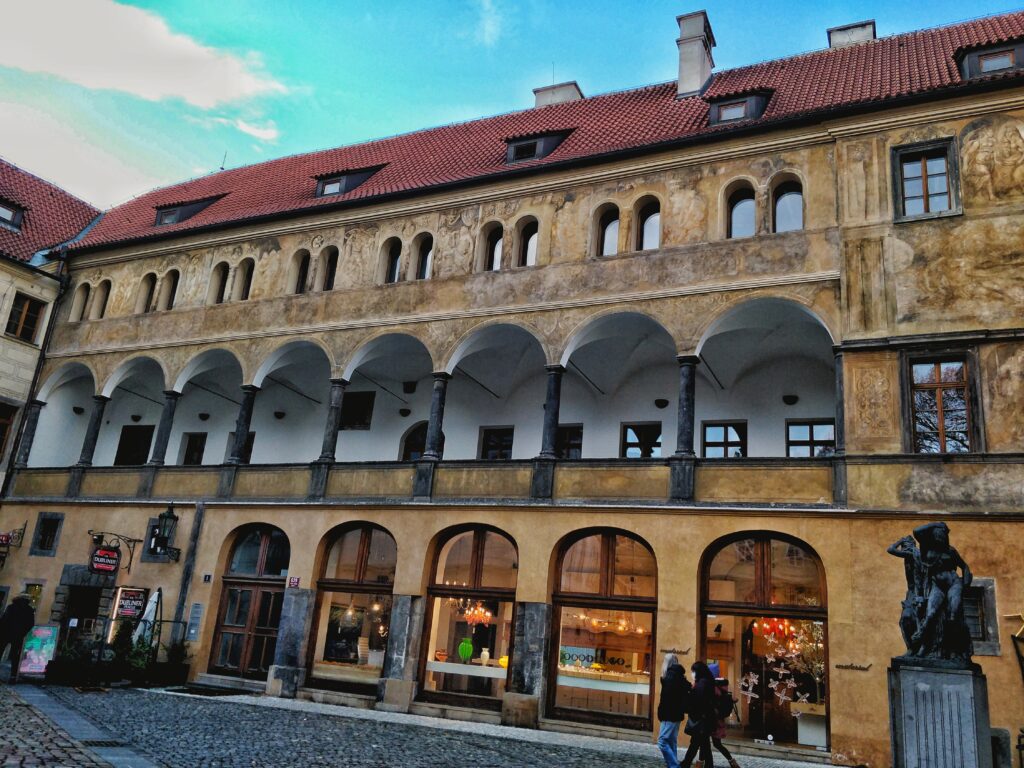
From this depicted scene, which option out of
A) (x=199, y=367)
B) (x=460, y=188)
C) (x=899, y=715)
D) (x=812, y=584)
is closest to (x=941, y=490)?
(x=812, y=584)

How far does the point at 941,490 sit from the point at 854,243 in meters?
4.73

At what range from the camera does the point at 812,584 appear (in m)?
14.3

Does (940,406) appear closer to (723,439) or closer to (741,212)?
(723,439)

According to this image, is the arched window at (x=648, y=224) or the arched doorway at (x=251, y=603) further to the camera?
the arched doorway at (x=251, y=603)

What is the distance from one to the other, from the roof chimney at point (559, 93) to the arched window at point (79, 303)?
573 inches

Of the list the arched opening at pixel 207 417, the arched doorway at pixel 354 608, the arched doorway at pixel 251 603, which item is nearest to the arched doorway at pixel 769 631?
the arched doorway at pixel 354 608

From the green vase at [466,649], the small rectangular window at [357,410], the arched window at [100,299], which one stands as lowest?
the green vase at [466,649]

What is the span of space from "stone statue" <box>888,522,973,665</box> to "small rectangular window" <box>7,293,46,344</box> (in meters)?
23.6

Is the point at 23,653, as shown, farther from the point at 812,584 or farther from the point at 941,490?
the point at 941,490

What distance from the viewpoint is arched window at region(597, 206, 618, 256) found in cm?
1819

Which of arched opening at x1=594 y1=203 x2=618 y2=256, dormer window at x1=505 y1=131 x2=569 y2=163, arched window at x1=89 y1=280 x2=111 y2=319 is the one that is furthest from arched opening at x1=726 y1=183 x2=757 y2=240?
arched window at x1=89 y1=280 x2=111 y2=319

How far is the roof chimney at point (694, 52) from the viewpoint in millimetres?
21891

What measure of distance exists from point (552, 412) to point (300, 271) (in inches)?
333

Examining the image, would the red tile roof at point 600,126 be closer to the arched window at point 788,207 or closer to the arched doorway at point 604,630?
the arched window at point 788,207
